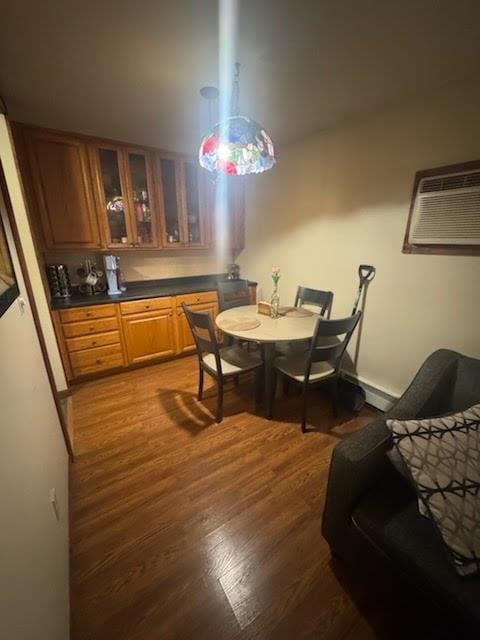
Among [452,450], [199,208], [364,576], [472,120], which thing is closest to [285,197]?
[199,208]

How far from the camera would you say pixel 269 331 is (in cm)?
200

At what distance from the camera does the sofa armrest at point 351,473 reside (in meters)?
1.04

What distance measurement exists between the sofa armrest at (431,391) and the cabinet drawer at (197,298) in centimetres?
231

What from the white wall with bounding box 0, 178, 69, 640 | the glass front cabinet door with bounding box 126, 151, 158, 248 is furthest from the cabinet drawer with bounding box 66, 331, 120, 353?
the white wall with bounding box 0, 178, 69, 640

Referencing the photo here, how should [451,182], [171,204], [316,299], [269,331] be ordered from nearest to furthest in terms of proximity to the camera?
[451,182]
[269,331]
[316,299]
[171,204]

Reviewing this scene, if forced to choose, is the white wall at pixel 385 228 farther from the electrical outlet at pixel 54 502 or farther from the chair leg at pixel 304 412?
the electrical outlet at pixel 54 502

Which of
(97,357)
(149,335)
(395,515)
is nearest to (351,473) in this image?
(395,515)

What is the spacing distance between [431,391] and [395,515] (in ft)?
1.99

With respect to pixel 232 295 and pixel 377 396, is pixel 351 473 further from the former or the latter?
pixel 232 295

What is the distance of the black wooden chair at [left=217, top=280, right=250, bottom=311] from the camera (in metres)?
2.75

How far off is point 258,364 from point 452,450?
134cm

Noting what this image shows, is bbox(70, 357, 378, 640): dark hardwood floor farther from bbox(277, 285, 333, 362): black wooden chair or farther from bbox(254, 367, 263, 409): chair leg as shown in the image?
bbox(277, 285, 333, 362): black wooden chair

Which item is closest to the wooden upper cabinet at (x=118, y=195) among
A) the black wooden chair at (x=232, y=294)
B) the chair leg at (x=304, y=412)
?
the black wooden chair at (x=232, y=294)

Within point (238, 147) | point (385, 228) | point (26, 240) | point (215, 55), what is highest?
point (215, 55)
